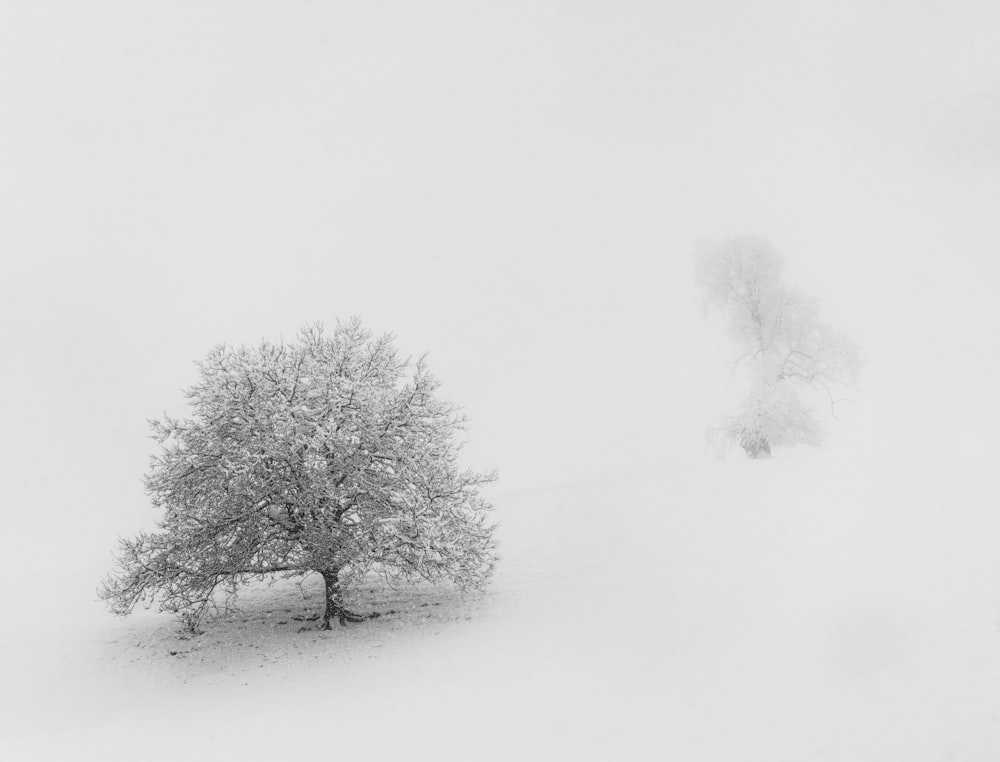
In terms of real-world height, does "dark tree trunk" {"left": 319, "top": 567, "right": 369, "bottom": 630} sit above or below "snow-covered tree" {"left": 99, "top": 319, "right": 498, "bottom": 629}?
below

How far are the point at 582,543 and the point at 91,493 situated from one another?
6086cm

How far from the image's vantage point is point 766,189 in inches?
7761

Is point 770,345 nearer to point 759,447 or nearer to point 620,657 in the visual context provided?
point 759,447

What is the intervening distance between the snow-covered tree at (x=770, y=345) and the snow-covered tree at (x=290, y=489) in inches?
721

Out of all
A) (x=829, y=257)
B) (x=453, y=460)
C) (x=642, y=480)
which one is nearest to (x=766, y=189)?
(x=829, y=257)

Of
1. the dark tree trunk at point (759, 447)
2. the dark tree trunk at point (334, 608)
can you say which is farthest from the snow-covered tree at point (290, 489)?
the dark tree trunk at point (759, 447)

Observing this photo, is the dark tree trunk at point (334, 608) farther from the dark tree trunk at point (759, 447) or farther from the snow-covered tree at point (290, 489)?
the dark tree trunk at point (759, 447)

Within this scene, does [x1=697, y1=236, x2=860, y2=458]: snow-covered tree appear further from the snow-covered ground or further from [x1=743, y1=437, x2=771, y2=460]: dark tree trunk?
the snow-covered ground

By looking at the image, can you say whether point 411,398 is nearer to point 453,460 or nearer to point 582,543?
point 453,460

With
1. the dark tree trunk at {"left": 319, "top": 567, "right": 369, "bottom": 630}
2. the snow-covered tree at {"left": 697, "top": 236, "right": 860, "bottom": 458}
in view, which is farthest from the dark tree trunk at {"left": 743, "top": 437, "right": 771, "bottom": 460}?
the dark tree trunk at {"left": 319, "top": 567, "right": 369, "bottom": 630}

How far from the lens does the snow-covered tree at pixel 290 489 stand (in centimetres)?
1675

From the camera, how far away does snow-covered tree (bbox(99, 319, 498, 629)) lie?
55.0 ft

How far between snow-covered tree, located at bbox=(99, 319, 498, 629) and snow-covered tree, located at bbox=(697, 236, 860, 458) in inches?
721

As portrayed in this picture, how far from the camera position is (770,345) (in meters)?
32.5
